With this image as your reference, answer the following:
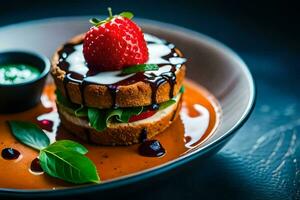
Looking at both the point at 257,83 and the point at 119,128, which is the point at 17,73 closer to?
the point at 119,128

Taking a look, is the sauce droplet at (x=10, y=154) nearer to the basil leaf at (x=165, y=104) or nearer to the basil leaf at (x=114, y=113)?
the basil leaf at (x=114, y=113)

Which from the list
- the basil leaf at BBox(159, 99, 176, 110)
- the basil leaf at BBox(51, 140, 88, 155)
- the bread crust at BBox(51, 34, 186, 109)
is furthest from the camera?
the basil leaf at BBox(159, 99, 176, 110)

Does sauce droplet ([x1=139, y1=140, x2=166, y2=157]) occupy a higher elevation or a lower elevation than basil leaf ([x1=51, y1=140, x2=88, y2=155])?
higher

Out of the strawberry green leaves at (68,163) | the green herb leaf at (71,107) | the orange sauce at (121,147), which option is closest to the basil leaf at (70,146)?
the strawberry green leaves at (68,163)

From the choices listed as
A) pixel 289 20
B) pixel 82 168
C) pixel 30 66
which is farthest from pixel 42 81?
pixel 289 20

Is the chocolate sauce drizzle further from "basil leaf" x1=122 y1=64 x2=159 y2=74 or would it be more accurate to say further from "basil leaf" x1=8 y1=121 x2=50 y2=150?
"basil leaf" x1=8 y1=121 x2=50 y2=150

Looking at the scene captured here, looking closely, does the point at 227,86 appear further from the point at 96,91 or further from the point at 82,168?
the point at 82,168

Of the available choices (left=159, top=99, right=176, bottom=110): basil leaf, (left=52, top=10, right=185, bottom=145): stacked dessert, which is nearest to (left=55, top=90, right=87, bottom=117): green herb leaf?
(left=52, top=10, right=185, bottom=145): stacked dessert
